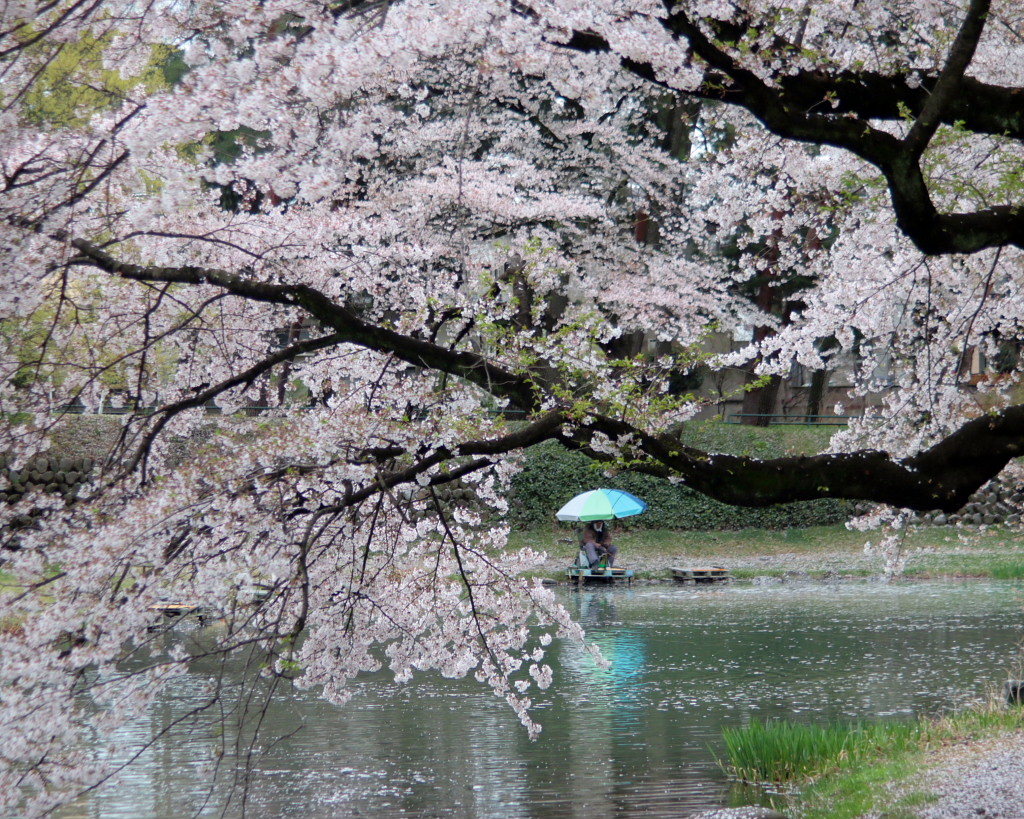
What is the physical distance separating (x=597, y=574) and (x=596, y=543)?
0.61 meters

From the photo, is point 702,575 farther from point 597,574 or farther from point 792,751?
point 792,751

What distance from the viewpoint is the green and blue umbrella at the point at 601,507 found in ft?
54.8

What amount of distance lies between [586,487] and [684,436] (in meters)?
2.29

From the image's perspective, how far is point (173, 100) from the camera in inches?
163

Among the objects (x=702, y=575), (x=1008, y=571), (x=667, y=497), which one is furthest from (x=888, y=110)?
(x=667, y=497)

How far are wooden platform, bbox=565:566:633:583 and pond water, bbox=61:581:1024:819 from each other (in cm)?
323

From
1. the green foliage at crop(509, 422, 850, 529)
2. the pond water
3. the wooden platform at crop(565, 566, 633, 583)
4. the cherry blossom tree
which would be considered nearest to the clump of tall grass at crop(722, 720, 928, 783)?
the pond water

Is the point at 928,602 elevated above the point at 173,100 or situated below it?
below

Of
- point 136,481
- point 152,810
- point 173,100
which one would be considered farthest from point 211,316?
point 152,810

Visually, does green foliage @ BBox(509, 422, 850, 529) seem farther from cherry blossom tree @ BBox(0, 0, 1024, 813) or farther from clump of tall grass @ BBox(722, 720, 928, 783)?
clump of tall grass @ BBox(722, 720, 928, 783)

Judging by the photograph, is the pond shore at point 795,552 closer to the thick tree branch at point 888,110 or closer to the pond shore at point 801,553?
the pond shore at point 801,553

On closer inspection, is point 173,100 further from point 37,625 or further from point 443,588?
point 443,588

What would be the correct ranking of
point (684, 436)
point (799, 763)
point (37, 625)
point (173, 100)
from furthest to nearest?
point (684, 436), point (799, 763), point (37, 625), point (173, 100)

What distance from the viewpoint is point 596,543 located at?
1727 cm
